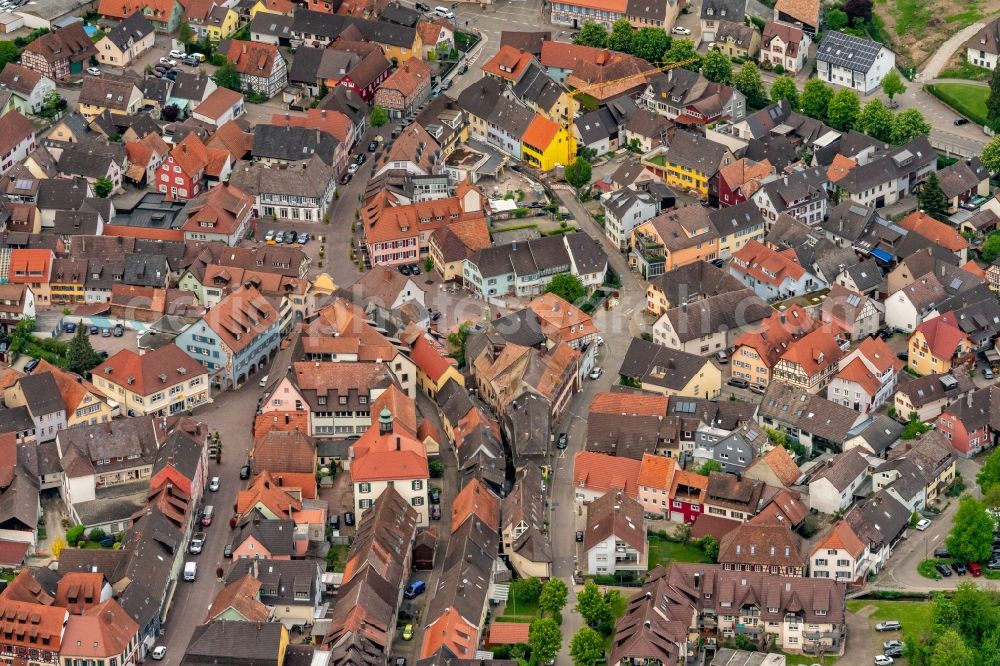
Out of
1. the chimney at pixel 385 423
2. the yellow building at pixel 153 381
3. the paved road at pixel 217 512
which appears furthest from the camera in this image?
the yellow building at pixel 153 381

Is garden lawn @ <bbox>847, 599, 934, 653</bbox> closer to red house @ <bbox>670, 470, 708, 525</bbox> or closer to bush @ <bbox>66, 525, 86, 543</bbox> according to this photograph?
red house @ <bbox>670, 470, 708, 525</bbox>

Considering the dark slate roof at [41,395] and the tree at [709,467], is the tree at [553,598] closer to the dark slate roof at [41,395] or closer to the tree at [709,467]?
the tree at [709,467]

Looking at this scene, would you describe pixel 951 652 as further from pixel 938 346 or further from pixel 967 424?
pixel 938 346

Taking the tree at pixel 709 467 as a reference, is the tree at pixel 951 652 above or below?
above

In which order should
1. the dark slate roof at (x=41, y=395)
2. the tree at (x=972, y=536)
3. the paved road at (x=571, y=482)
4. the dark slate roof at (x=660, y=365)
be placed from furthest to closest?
the dark slate roof at (x=660, y=365)
the dark slate roof at (x=41, y=395)
the tree at (x=972, y=536)
the paved road at (x=571, y=482)

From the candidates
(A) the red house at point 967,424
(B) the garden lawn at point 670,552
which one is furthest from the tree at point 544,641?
(A) the red house at point 967,424

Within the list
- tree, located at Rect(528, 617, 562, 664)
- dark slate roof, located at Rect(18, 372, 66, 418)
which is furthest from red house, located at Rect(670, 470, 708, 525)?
dark slate roof, located at Rect(18, 372, 66, 418)

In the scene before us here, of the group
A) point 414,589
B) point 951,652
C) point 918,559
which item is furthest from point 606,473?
point 951,652
